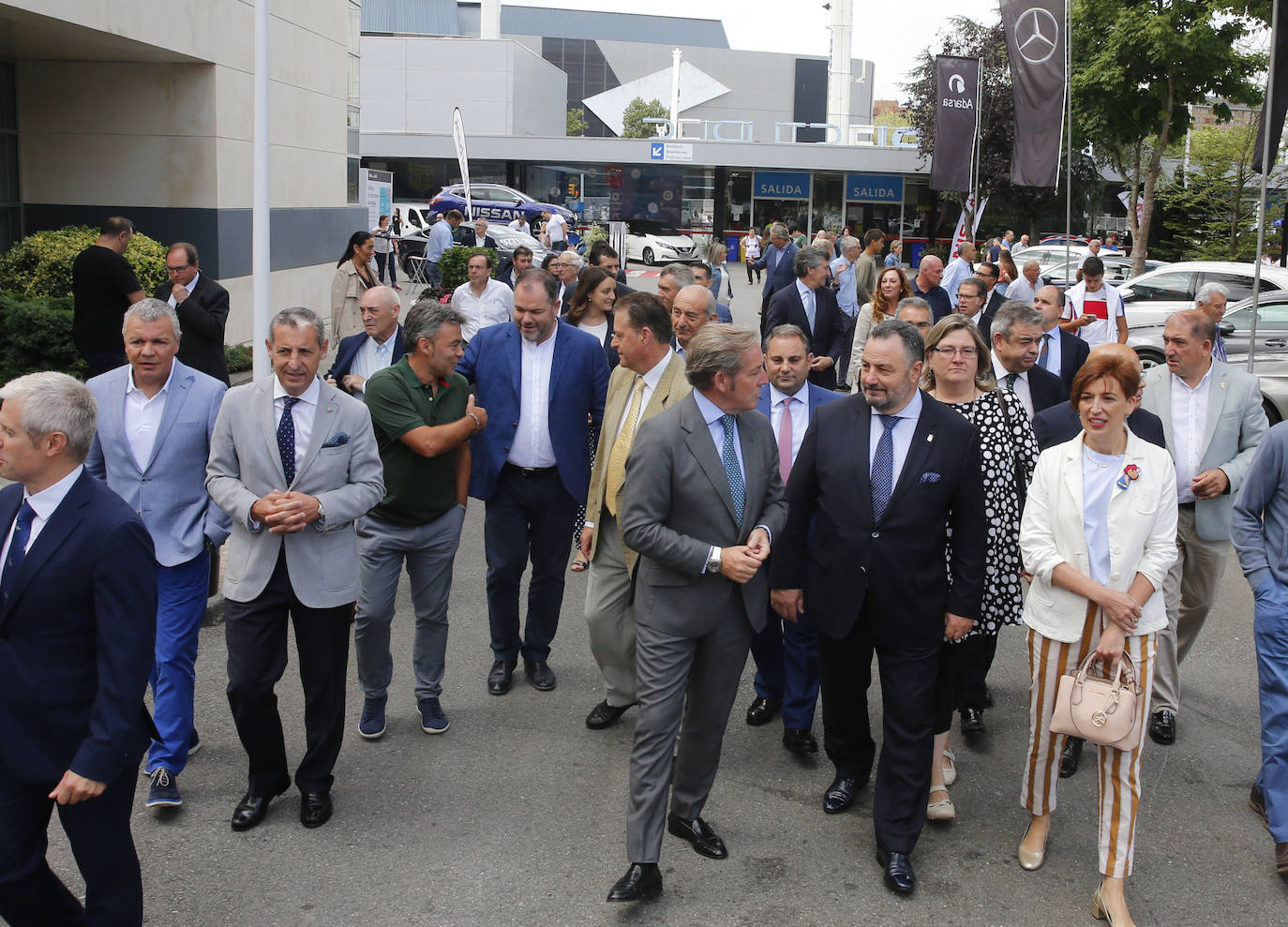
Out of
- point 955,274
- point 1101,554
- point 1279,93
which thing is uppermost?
point 1279,93

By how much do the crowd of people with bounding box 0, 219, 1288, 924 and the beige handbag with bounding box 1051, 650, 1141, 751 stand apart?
0.05ft

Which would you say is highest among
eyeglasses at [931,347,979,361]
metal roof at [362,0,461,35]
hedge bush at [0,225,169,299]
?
metal roof at [362,0,461,35]

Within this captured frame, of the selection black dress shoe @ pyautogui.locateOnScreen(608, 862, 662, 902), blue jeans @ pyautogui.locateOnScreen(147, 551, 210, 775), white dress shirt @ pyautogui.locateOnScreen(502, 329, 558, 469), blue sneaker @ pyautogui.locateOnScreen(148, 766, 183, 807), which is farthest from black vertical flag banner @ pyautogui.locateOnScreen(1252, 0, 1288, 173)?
blue sneaker @ pyautogui.locateOnScreen(148, 766, 183, 807)

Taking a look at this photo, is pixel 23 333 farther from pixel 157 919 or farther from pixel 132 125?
pixel 157 919

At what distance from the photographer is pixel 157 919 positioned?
395 centimetres

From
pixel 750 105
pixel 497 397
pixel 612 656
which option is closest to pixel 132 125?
pixel 497 397

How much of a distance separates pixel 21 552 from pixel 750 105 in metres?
101

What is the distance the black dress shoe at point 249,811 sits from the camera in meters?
4.59

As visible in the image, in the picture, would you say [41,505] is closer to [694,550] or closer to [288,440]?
[288,440]

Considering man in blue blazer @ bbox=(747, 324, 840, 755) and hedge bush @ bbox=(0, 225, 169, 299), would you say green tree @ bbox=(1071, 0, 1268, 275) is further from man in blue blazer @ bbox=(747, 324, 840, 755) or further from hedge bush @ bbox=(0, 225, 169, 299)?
man in blue blazer @ bbox=(747, 324, 840, 755)

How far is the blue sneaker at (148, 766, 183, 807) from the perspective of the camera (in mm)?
4664

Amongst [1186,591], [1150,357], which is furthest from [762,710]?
[1150,357]

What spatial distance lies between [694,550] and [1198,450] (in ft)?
10.1

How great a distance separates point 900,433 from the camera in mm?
4449
